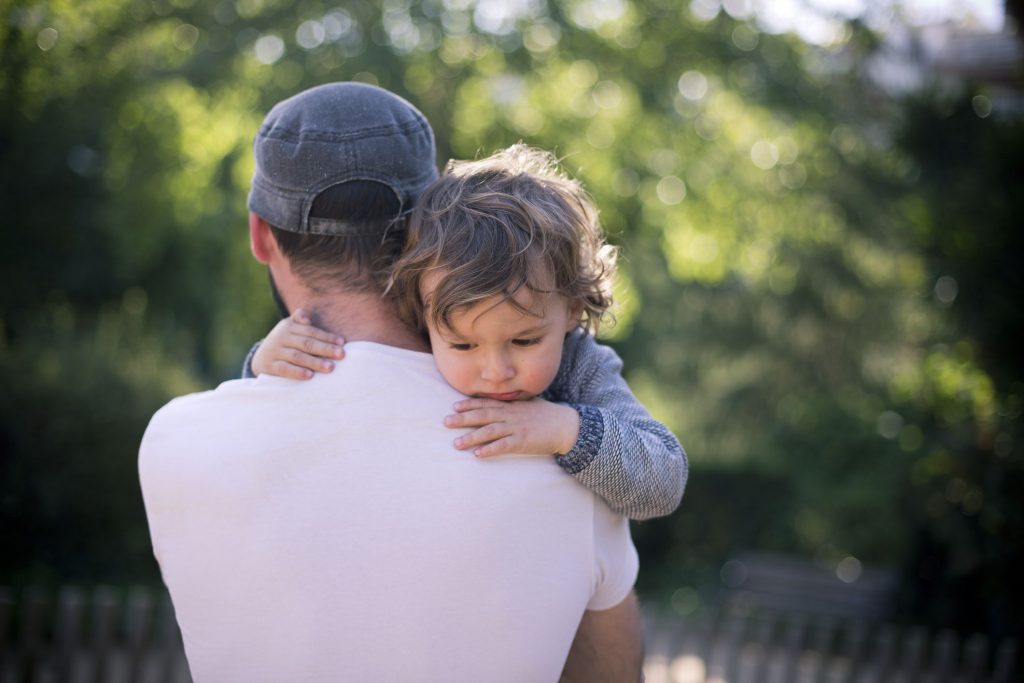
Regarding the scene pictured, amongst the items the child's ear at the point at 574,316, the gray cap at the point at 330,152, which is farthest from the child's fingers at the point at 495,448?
the gray cap at the point at 330,152

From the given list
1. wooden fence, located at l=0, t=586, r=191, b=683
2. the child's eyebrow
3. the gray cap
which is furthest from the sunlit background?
the child's eyebrow

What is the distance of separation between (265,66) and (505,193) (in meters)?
7.45

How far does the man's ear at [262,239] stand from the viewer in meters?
1.85

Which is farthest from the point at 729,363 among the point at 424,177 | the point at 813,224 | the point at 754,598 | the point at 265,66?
the point at 424,177

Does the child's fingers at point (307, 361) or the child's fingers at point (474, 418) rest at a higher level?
the child's fingers at point (307, 361)

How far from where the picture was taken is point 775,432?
1075 centimetres

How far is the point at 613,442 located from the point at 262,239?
79 centimetres

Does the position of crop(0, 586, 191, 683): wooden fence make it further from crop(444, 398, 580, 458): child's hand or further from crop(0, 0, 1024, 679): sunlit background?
crop(444, 398, 580, 458): child's hand

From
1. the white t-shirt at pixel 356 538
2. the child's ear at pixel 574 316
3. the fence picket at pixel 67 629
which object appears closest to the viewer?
the white t-shirt at pixel 356 538

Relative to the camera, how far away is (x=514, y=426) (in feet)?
5.07

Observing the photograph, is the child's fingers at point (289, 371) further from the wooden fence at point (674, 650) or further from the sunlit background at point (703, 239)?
the sunlit background at point (703, 239)

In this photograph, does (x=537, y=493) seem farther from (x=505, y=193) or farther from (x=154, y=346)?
(x=154, y=346)

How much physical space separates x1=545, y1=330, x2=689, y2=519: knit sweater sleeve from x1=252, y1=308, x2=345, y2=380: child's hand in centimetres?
42

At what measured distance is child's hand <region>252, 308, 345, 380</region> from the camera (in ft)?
5.22
